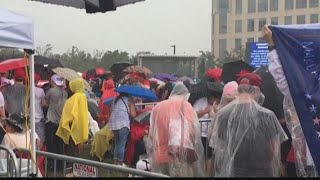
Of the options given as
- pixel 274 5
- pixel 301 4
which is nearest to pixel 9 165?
pixel 301 4

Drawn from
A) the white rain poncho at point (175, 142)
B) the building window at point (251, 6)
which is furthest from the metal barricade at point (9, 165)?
the building window at point (251, 6)

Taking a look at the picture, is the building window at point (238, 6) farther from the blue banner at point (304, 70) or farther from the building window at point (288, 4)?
the blue banner at point (304, 70)

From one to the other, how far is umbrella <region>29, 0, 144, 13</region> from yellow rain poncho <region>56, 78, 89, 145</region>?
8.84 feet

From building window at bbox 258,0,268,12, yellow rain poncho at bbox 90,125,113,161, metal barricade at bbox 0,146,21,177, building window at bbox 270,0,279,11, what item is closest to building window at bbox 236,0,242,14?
building window at bbox 258,0,268,12

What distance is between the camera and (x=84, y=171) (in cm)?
518

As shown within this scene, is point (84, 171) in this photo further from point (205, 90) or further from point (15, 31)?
point (205, 90)

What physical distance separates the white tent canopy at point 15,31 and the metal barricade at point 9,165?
1.01m

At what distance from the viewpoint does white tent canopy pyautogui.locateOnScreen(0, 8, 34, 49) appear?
5.02m

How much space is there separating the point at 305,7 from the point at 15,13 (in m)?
76.3

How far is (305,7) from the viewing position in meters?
77.8

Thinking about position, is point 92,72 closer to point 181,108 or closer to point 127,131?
point 127,131

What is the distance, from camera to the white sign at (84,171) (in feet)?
16.8

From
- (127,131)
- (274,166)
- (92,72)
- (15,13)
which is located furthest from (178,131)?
(92,72)

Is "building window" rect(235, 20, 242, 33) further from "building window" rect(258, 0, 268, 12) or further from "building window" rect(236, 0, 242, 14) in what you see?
"building window" rect(258, 0, 268, 12)
